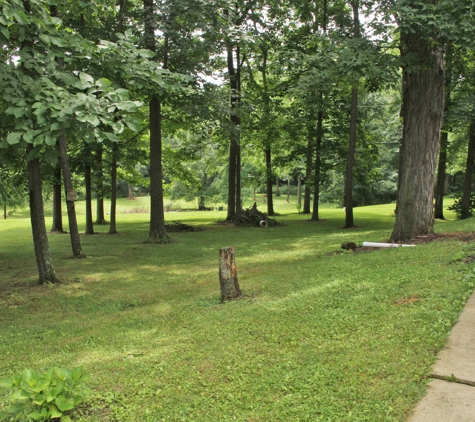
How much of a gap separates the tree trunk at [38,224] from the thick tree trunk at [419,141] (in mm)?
7577

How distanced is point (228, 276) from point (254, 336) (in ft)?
6.00

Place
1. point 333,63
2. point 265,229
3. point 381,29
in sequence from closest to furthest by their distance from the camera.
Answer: point 381,29, point 333,63, point 265,229

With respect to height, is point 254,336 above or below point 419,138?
below

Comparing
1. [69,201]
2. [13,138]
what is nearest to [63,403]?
[13,138]

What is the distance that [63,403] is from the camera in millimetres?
2729

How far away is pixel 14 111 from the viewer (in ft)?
13.7

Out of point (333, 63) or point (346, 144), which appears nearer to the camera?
point (333, 63)

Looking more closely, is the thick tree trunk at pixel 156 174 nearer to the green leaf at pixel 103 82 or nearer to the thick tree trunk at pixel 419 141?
the thick tree trunk at pixel 419 141

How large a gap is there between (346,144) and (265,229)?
255 inches

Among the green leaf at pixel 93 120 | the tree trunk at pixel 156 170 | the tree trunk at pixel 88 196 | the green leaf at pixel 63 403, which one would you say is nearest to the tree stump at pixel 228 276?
the green leaf at pixel 93 120

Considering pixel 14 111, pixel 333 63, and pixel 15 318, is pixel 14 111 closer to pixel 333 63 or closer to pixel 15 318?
pixel 15 318

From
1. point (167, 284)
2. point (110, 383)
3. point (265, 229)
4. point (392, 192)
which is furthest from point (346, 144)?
point (392, 192)

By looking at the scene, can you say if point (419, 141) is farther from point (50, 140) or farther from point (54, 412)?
point (54, 412)

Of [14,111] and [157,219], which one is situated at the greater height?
[14,111]
